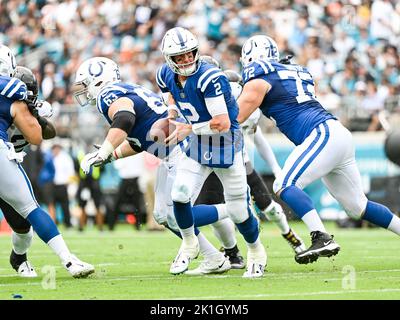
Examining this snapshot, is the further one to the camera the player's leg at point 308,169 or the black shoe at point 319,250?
the player's leg at point 308,169

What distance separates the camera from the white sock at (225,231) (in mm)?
7719

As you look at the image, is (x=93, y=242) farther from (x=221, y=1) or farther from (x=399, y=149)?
(x=221, y=1)

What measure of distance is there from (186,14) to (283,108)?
1111 centimetres

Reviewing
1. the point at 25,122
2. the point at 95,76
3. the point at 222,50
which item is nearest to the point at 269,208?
the point at 95,76

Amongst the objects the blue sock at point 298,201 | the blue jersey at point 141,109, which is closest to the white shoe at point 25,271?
the blue jersey at point 141,109

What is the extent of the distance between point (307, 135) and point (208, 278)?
4.19 feet

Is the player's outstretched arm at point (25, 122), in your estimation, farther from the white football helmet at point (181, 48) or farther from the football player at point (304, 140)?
the football player at point (304, 140)

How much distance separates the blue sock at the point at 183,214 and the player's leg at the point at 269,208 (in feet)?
5.82

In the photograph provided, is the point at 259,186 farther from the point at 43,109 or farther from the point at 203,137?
the point at 43,109

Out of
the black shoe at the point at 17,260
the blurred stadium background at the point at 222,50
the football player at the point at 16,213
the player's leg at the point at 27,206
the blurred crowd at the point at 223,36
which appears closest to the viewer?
the player's leg at the point at 27,206

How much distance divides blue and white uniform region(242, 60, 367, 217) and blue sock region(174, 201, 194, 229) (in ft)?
2.17

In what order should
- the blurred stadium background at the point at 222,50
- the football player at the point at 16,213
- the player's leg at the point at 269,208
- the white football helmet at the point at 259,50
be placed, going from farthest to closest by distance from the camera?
1. the blurred stadium background at the point at 222,50
2. the player's leg at the point at 269,208
3. the white football helmet at the point at 259,50
4. the football player at the point at 16,213

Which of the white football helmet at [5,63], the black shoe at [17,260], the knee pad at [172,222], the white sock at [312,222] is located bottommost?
the black shoe at [17,260]
